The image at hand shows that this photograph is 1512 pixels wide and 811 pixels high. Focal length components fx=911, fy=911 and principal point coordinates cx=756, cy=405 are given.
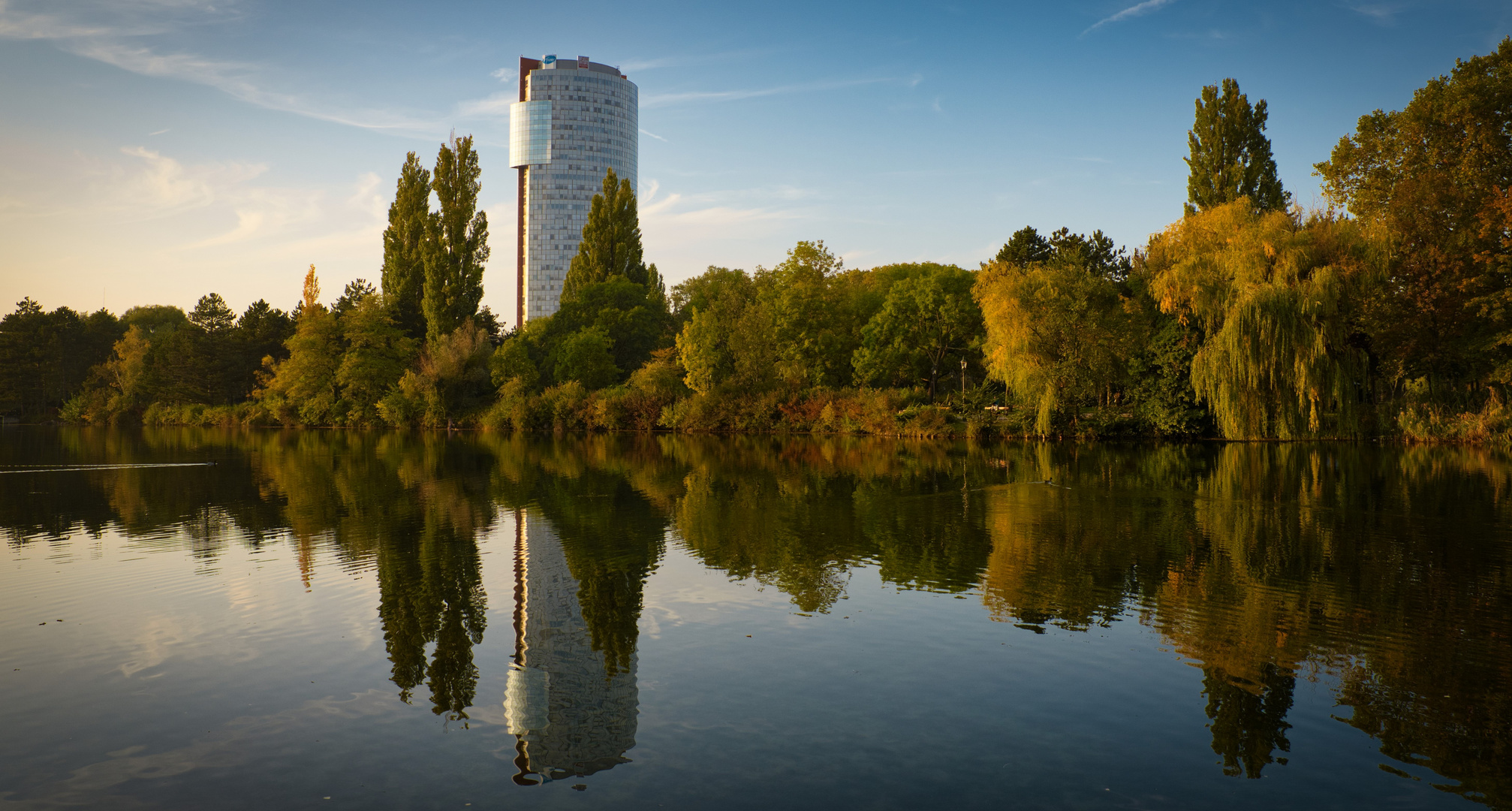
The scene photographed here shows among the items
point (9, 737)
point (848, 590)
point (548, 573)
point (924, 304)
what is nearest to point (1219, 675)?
point (848, 590)

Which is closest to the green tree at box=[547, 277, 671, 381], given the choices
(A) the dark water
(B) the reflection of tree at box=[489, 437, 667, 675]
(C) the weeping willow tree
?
(B) the reflection of tree at box=[489, 437, 667, 675]

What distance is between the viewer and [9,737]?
6.09 meters

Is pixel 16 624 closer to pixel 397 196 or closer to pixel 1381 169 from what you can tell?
pixel 1381 169

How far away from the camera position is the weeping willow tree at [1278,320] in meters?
33.4

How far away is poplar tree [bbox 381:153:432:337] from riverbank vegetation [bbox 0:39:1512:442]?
17 cm

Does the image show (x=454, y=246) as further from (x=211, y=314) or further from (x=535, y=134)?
(x=535, y=134)

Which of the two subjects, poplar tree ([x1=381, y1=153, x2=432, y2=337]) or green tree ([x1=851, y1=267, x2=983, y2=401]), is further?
poplar tree ([x1=381, y1=153, x2=432, y2=337])

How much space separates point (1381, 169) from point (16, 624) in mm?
44486

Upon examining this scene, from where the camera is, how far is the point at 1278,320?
33.3 meters

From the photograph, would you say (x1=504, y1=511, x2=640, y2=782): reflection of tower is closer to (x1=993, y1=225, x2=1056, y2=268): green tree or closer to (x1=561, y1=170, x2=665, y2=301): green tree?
(x1=993, y1=225, x2=1056, y2=268): green tree

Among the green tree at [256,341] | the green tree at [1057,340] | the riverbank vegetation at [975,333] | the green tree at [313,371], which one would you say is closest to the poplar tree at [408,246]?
the riverbank vegetation at [975,333]

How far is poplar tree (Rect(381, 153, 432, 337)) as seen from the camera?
207ft

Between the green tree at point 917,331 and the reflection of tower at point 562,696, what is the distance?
146 feet

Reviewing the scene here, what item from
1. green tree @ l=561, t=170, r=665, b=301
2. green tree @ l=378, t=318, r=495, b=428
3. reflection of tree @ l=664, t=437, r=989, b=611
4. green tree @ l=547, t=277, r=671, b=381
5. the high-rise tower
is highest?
the high-rise tower
